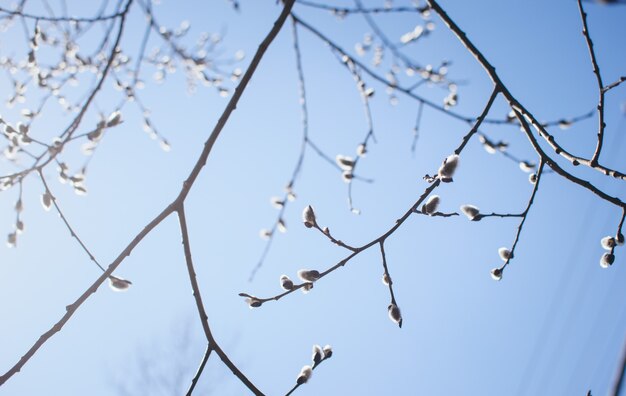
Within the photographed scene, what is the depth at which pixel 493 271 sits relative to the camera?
178cm

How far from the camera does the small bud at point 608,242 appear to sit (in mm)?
1625

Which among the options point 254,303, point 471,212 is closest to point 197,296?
point 254,303

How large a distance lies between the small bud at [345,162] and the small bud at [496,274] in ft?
3.56

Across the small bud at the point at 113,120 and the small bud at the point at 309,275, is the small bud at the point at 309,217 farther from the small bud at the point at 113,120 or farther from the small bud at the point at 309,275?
the small bud at the point at 113,120

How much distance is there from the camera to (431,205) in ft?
4.75

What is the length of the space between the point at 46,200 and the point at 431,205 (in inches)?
76.9

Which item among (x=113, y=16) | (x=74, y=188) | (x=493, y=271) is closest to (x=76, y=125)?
(x=74, y=188)

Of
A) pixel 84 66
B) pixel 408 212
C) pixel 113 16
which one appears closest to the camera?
pixel 408 212

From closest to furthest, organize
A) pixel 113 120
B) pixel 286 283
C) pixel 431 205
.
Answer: pixel 431 205 < pixel 286 283 < pixel 113 120

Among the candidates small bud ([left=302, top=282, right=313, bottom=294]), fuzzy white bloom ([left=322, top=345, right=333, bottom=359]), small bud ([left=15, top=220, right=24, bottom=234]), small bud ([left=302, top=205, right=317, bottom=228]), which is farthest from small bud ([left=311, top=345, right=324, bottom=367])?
small bud ([left=15, top=220, right=24, bottom=234])

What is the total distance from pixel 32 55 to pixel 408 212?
9.12 feet

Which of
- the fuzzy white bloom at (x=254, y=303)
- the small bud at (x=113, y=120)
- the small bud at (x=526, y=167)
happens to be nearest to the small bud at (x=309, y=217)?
the fuzzy white bloom at (x=254, y=303)

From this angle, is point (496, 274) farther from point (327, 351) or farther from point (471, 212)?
point (327, 351)

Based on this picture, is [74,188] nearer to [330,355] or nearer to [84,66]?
[330,355]
